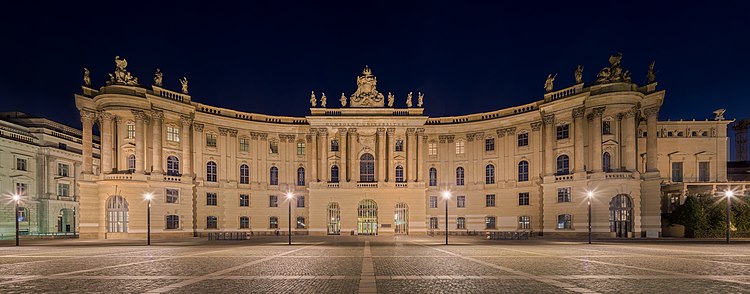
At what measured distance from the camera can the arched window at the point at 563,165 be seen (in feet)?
193

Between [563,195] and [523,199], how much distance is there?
6.40 metres

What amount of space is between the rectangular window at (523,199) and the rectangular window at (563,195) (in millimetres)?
5173

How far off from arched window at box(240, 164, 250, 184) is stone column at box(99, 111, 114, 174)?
54.6 feet

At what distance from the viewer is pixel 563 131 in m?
59.3

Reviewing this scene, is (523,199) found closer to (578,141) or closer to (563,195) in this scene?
(563,195)

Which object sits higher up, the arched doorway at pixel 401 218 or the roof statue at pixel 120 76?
the roof statue at pixel 120 76

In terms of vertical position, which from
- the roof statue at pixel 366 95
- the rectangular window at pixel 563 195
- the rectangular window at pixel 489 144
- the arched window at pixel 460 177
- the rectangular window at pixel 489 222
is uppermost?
the roof statue at pixel 366 95

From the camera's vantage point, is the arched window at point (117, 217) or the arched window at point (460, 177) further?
the arched window at point (460, 177)

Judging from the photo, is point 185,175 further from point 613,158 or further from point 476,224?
point 613,158

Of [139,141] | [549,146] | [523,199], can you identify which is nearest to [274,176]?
[139,141]

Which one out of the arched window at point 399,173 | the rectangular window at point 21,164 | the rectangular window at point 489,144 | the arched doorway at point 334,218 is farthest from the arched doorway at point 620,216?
the rectangular window at point 21,164

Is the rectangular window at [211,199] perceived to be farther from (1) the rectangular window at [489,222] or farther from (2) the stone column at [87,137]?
(1) the rectangular window at [489,222]

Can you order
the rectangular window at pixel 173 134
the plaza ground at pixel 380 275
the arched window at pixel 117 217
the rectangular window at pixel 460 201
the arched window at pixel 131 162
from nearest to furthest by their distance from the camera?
the plaza ground at pixel 380 275 → the arched window at pixel 117 217 → the arched window at pixel 131 162 → the rectangular window at pixel 173 134 → the rectangular window at pixel 460 201

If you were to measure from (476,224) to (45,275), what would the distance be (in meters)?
55.0
